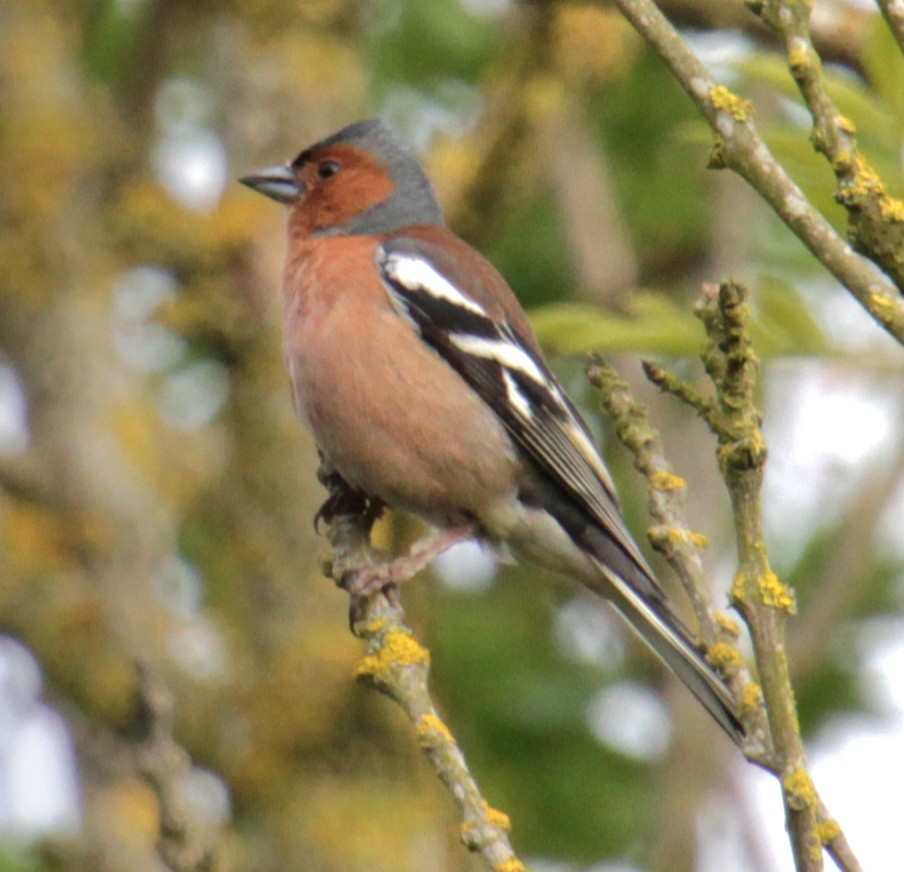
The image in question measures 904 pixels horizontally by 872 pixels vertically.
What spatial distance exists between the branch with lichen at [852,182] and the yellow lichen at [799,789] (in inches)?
30.2

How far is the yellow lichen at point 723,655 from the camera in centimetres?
288

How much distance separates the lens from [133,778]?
6.71 metres

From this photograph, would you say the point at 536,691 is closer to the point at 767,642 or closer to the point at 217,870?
the point at 217,870

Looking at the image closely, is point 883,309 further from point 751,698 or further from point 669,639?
point 669,639

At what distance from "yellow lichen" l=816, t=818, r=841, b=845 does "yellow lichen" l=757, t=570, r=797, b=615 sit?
0.33 m

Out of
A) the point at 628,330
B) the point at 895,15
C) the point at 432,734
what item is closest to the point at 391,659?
the point at 432,734

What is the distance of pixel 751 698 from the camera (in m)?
2.80

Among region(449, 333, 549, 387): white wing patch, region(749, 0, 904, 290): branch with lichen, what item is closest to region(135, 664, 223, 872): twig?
region(749, 0, 904, 290): branch with lichen

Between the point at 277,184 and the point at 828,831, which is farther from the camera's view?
the point at 277,184

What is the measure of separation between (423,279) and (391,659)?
8.34 ft

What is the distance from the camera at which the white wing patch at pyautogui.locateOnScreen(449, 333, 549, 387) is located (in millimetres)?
5293

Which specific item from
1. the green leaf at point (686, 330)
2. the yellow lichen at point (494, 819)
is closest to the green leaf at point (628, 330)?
the green leaf at point (686, 330)

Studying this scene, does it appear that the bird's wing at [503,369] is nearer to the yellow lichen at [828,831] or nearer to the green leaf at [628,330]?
the green leaf at [628,330]

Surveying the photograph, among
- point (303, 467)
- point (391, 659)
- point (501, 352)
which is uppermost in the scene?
point (391, 659)
